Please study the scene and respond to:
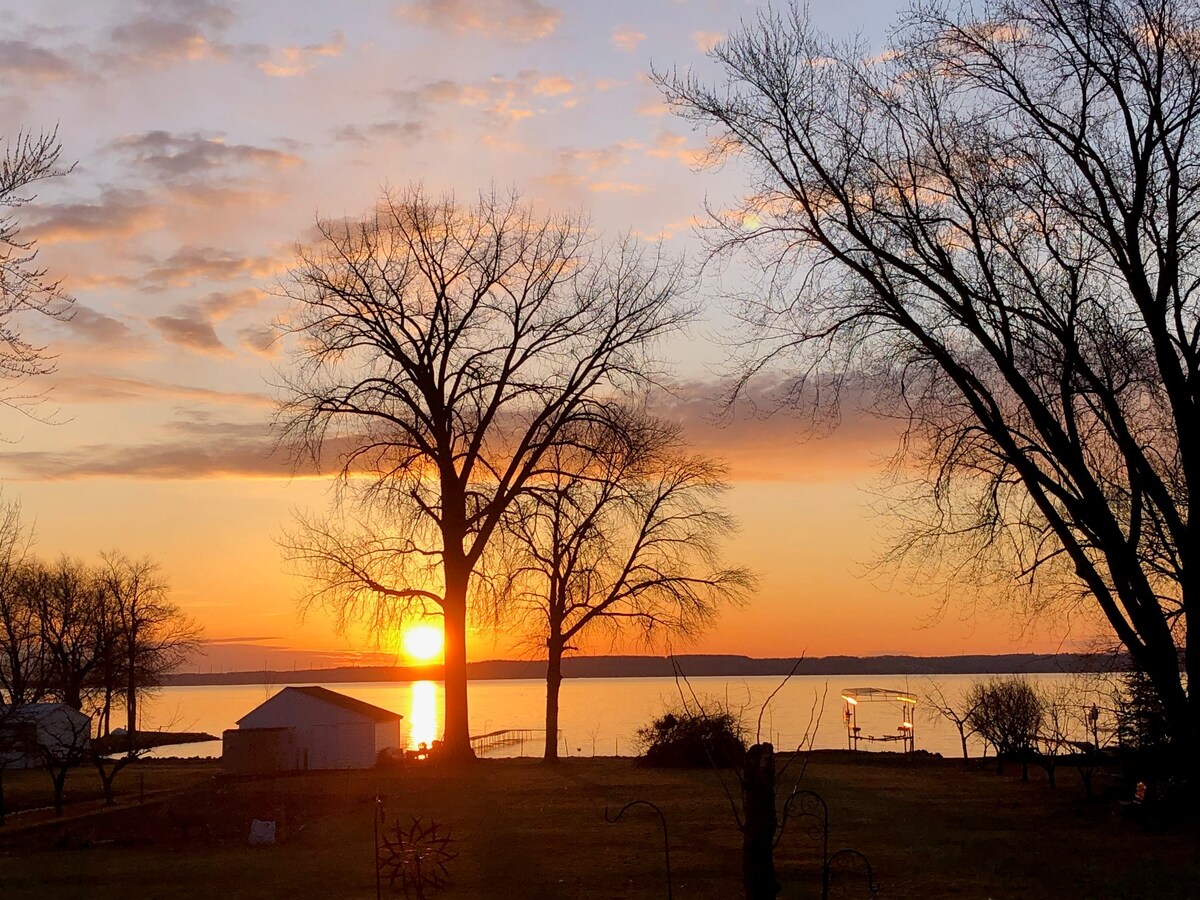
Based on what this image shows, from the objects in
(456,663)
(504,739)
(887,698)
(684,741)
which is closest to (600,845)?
(456,663)

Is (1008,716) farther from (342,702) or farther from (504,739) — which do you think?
(504,739)

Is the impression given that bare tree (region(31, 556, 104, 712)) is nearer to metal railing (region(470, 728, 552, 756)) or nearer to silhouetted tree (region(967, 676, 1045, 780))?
metal railing (region(470, 728, 552, 756))

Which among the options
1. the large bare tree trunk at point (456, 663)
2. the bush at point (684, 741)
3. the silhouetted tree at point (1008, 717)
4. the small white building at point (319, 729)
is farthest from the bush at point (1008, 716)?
the small white building at point (319, 729)

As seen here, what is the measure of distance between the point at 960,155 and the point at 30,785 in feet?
143

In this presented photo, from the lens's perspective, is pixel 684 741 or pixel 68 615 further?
pixel 68 615

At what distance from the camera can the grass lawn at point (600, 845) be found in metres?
16.8

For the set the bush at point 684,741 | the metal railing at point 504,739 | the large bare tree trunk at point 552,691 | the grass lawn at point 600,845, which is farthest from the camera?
the metal railing at point 504,739

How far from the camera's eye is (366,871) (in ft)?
61.8

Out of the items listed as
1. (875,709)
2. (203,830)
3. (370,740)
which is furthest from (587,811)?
(875,709)

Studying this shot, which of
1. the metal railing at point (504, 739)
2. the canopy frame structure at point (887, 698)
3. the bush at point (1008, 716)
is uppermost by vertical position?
the bush at point (1008, 716)

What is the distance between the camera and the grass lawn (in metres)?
16.8

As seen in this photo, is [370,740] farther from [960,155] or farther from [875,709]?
[875,709]

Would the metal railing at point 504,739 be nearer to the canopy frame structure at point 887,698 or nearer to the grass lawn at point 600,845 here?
the canopy frame structure at point 887,698

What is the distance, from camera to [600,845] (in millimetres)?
21031
